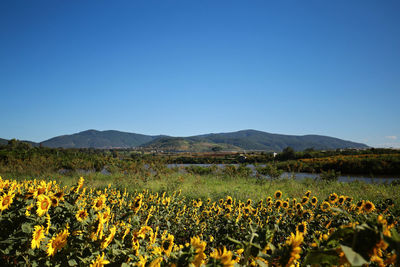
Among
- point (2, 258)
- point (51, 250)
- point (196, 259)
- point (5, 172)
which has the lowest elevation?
point (5, 172)

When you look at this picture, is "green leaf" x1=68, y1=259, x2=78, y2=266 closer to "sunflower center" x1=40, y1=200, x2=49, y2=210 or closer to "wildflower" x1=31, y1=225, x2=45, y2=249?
"wildflower" x1=31, y1=225, x2=45, y2=249

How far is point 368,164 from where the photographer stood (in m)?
18.4

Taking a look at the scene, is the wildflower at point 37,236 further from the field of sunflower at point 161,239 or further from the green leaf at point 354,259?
the green leaf at point 354,259

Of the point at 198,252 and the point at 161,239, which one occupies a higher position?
the point at 198,252

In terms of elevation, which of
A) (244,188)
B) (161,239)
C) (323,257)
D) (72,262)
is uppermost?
(323,257)

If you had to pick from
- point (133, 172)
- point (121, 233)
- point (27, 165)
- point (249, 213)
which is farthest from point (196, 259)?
point (27, 165)

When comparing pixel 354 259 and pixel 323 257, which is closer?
pixel 354 259

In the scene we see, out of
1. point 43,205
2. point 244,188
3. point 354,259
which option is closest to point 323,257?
point 354,259

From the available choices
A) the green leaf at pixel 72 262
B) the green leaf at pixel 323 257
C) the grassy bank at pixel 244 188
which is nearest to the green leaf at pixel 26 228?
the green leaf at pixel 72 262

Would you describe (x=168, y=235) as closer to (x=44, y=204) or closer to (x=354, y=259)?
(x=354, y=259)

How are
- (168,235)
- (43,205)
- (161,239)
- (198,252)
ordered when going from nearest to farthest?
(198,252)
(168,235)
(43,205)
(161,239)

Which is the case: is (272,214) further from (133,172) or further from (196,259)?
(133,172)

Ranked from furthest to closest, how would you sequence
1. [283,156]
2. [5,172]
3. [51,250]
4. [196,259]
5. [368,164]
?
[283,156] → [368,164] → [5,172] → [51,250] → [196,259]

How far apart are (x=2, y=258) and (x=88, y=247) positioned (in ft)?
2.47
